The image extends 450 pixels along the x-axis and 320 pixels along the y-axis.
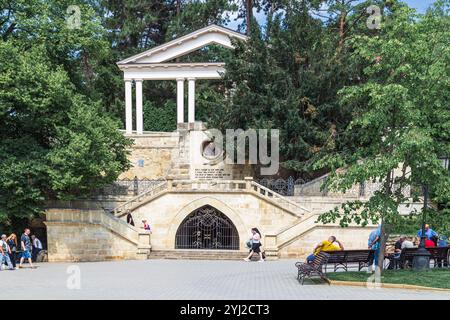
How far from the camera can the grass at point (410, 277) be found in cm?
1391

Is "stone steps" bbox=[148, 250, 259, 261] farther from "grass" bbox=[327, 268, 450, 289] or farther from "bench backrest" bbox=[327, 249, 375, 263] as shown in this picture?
"grass" bbox=[327, 268, 450, 289]

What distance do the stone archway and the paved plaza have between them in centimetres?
533

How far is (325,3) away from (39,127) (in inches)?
1139

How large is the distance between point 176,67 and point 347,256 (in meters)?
25.2

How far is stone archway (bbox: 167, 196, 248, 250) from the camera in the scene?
88.7 ft

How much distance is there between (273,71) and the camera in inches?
1173

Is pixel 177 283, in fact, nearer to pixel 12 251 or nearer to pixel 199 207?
pixel 12 251

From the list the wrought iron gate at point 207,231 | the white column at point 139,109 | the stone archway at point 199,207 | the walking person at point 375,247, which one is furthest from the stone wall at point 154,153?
the walking person at point 375,247

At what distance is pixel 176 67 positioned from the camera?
3797 cm

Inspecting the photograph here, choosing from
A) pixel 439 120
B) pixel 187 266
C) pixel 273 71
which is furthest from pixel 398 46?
pixel 273 71

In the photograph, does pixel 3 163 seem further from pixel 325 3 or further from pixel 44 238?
pixel 325 3

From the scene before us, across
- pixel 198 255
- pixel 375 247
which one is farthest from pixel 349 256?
pixel 198 255

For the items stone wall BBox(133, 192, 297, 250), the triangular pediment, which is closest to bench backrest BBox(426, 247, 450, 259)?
stone wall BBox(133, 192, 297, 250)

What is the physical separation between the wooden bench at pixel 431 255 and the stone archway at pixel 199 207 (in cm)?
1096
